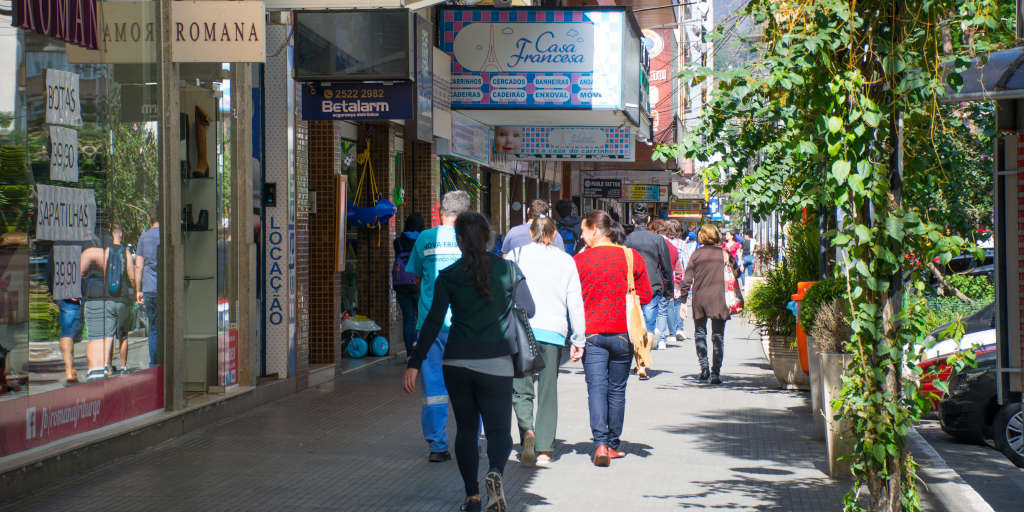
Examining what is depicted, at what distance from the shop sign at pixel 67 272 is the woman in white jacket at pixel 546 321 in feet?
9.80

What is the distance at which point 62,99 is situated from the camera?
7.96m

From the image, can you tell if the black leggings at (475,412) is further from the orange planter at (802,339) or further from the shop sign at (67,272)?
the orange planter at (802,339)

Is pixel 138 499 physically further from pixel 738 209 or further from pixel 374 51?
→ pixel 738 209

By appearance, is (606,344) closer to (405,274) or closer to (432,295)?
(432,295)

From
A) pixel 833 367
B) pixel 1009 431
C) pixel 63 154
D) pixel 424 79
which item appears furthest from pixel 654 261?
pixel 63 154

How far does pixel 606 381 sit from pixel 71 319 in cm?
372

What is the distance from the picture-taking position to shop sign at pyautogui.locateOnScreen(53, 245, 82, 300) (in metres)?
7.80

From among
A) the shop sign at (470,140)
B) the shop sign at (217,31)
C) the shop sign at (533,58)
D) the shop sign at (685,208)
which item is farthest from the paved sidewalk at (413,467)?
the shop sign at (685,208)

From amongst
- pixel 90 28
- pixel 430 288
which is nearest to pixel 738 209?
pixel 430 288

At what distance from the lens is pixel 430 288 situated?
26.5 ft

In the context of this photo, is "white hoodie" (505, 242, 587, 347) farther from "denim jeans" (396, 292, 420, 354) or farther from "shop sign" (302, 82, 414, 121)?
"denim jeans" (396, 292, 420, 354)

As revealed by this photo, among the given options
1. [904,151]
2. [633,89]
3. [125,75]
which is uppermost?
[633,89]

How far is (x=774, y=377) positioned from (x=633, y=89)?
541 cm

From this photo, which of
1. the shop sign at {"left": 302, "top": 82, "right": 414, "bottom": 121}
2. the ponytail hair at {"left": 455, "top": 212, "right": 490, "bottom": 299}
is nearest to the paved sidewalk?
the ponytail hair at {"left": 455, "top": 212, "right": 490, "bottom": 299}
